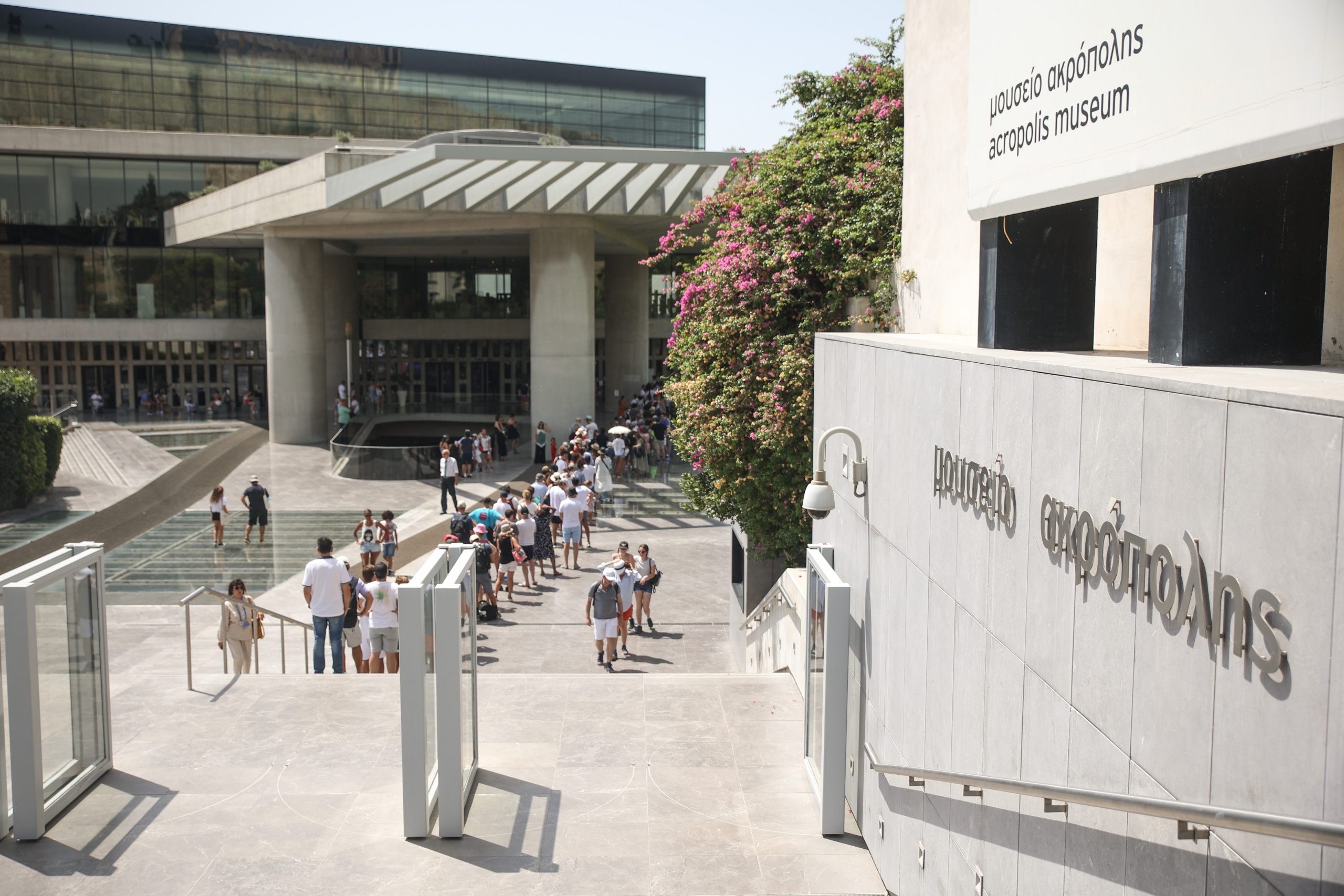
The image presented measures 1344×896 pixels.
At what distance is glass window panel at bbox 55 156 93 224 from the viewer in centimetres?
4253

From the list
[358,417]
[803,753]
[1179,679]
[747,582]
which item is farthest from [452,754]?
[358,417]

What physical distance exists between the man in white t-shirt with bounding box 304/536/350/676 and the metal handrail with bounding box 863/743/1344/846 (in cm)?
790

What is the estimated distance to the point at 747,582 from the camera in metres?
15.5

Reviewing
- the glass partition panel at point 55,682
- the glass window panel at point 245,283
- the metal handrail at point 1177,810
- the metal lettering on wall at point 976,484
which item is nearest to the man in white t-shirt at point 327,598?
the glass partition panel at point 55,682

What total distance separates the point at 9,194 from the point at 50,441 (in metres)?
24.6

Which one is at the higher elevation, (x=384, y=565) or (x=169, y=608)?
(x=384, y=565)

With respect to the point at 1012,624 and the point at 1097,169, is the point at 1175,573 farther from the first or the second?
the point at 1097,169

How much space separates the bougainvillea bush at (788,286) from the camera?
40.5ft

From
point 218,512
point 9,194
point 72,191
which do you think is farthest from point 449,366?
point 218,512

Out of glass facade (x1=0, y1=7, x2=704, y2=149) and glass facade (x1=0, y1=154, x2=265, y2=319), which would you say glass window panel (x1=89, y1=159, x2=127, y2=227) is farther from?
glass facade (x1=0, y1=7, x2=704, y2=149)

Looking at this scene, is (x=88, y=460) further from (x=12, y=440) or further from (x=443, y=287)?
(x=443, y=287)

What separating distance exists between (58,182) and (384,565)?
3941cm

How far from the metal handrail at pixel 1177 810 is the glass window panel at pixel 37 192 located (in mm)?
46460

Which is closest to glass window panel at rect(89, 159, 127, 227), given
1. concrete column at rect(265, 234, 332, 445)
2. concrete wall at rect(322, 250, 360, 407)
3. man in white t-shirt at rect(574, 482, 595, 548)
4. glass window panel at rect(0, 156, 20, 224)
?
glass window panel at rect(0, 156, 20, 224)
